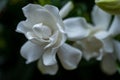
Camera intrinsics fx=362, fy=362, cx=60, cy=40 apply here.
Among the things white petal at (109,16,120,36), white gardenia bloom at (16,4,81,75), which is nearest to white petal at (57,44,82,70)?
white gardenia bloom at (16,4,81,75)

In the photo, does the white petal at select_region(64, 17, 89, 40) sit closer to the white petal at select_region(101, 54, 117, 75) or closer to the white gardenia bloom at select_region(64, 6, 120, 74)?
the white gardenia bloom at select_region(64, 6, 120, 74)

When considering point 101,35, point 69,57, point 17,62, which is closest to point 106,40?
point 101,35

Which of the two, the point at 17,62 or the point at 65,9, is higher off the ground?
the point at 65,9

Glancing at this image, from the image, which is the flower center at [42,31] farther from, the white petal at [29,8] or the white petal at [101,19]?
the white petal at [101,19]

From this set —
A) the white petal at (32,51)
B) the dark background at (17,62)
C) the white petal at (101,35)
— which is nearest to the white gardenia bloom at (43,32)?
the white petal at (32,51)

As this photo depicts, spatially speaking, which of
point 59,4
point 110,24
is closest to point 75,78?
point 110,24

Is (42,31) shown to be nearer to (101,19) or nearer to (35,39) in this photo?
(35,39)
